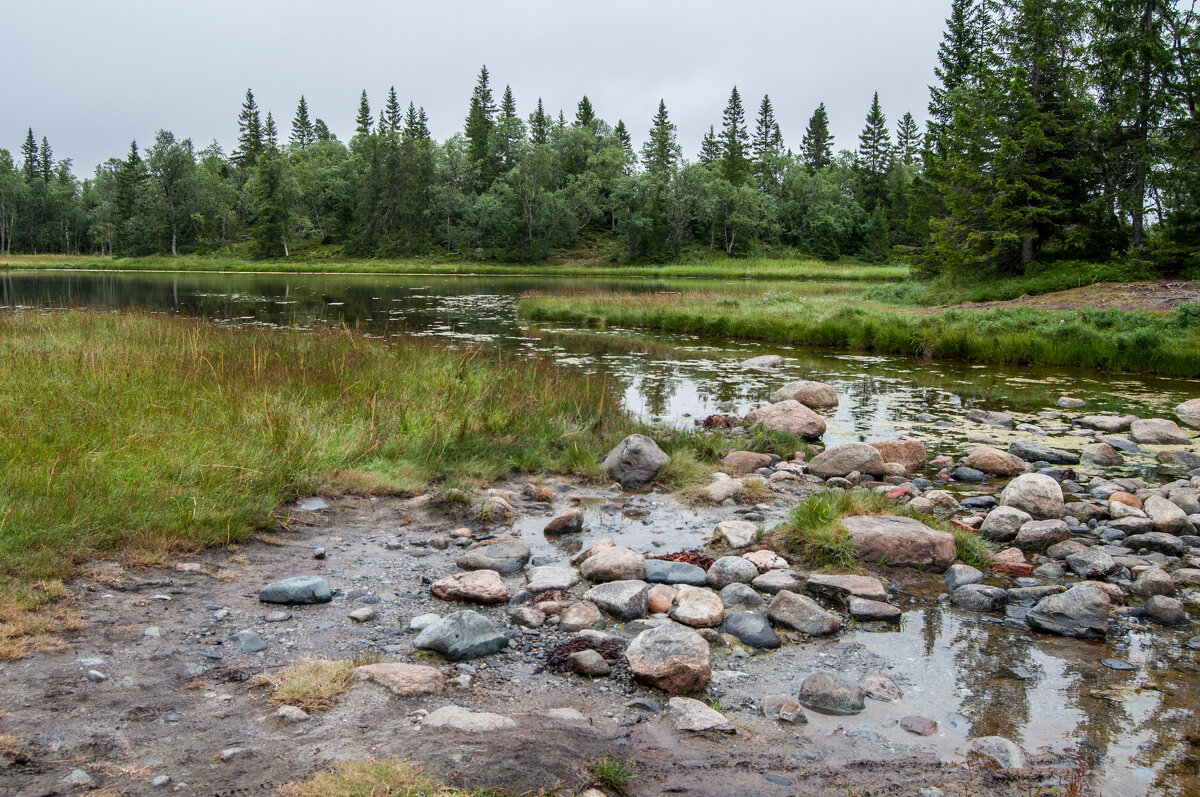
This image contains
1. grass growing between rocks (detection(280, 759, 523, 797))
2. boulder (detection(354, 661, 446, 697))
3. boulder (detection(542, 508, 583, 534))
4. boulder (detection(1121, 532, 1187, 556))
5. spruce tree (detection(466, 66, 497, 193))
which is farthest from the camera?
spruce tree (detection(466, 66, 497, 193))

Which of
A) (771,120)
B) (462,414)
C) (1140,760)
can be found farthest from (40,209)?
(1140,760)

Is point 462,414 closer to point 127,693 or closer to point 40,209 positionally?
point 127,693

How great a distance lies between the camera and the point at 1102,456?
34.9ft

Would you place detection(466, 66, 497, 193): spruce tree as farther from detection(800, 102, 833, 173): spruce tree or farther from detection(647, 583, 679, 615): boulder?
detection(647, 583, 679, 615): boulder

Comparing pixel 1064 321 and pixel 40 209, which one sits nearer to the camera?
pixel 1064 321

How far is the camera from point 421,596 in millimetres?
5547

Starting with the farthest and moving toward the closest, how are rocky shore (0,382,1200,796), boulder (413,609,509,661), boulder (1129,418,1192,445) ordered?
boulder (1129,418,1192,445) → boulder (413,609,509,661) → rocky shore (0,382,1200,796)

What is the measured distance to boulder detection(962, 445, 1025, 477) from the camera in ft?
33.1

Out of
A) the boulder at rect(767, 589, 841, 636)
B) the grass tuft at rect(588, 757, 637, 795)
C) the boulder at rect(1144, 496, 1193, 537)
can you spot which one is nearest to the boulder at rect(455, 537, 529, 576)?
the boulder at rect(767, 589, 841, 636)

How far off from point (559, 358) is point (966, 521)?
13326 millimetres

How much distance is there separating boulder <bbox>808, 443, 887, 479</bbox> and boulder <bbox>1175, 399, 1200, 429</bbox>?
7.34 metres

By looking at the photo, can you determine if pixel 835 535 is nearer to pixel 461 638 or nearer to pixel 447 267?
pixel 461 638

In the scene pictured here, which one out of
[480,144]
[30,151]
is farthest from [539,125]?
[30,151]

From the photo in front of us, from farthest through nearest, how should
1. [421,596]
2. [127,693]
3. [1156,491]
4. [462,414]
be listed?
[462,414] < [1156,491] < [421,596] < [127,693]
